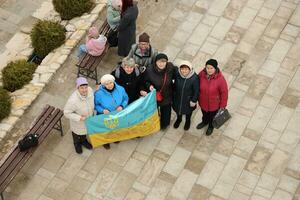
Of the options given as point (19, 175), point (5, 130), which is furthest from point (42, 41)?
point (19, 175)

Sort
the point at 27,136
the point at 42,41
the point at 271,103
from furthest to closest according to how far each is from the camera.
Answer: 1. the point at 42,41
2. the point at 271,103
3. the point at 27,136

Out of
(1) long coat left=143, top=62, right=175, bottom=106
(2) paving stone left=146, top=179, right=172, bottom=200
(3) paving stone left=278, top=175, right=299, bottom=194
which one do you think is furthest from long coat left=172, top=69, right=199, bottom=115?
(3) paving stone left=278, top=175, right=299, bottom=194

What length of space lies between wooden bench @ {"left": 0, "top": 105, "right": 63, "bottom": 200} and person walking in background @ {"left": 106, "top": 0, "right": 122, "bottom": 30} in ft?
7.45

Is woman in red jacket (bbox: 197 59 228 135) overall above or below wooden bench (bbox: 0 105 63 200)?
above

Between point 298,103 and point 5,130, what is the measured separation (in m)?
5.99

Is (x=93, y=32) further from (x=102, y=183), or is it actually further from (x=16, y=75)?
(x=102, y=183)

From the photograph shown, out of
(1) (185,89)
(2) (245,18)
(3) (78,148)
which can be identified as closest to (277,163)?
(1) (185,89)

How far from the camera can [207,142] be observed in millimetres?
10914

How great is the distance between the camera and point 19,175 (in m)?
10.3

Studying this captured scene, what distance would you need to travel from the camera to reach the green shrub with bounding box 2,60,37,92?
458 inches

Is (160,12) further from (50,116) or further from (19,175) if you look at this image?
(19,175)

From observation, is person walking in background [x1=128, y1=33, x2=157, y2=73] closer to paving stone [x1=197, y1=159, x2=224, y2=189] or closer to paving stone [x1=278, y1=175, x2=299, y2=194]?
paving stone [x1=197, y1=159, x2=224, y2=189]

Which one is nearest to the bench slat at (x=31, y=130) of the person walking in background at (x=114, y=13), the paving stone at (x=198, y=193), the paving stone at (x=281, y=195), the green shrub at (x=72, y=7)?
the person walking in background at (x=114, y=13)

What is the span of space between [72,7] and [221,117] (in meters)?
4.70
